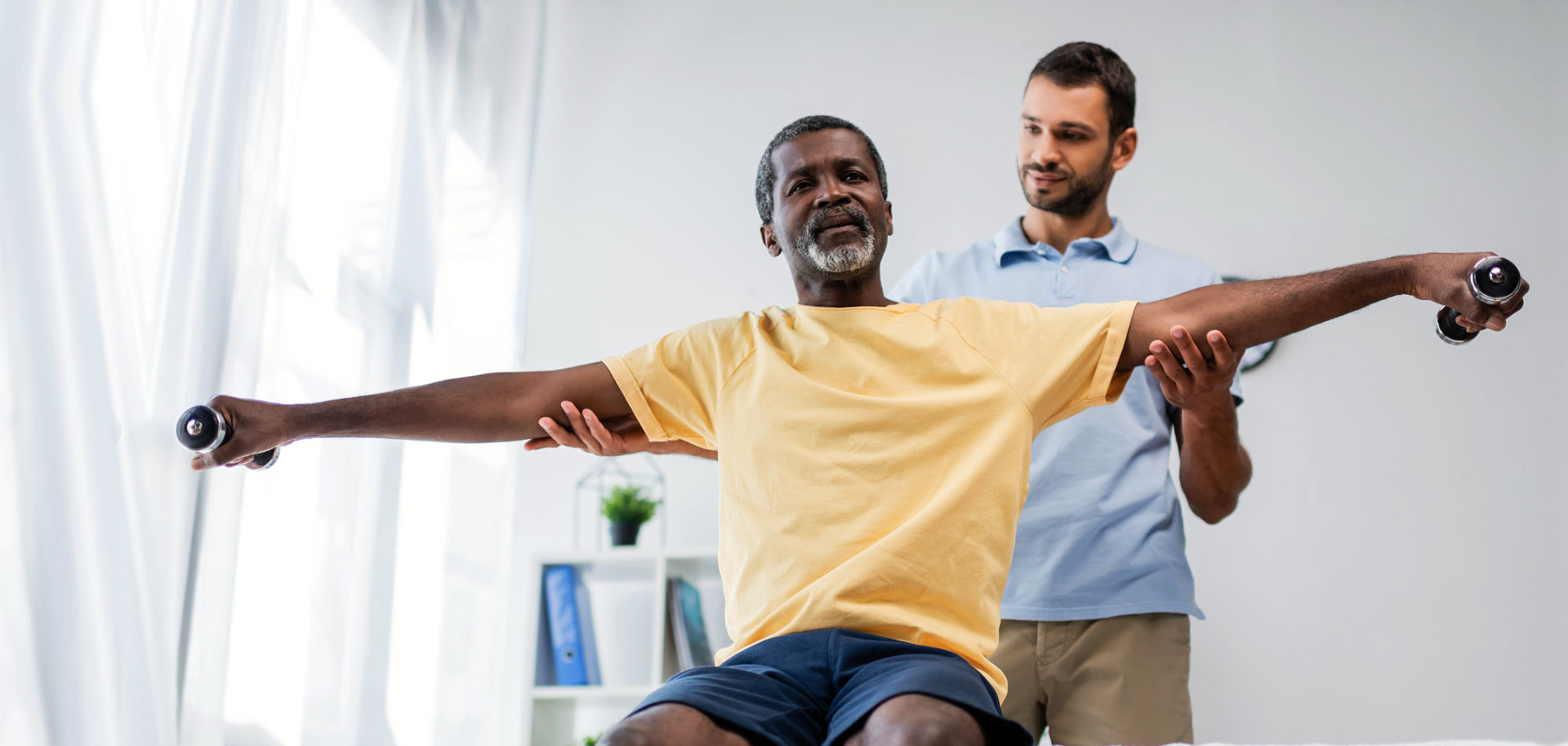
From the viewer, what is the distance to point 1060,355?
154cm

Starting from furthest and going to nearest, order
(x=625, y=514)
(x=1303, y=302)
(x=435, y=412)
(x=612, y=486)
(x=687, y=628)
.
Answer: (x=612, y=486)
(x=625, y=514)
(x=687, y=628)
(x=435, y=412)
(x=1303, y=302)

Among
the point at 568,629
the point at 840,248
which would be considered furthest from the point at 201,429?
the point at 568,629

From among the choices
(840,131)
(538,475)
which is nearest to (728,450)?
(840,131)

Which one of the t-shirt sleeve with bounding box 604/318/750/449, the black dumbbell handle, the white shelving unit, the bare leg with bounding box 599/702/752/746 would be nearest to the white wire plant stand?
the white shelving unit

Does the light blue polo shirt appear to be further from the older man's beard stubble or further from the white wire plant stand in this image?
the white wire plant stand

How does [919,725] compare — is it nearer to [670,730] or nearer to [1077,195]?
[670,730]

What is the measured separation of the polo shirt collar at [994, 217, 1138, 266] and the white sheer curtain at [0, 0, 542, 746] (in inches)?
49.4

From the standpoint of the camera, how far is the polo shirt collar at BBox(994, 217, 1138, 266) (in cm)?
219

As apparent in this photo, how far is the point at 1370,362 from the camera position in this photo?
9.63 ft

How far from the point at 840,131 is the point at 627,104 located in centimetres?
189

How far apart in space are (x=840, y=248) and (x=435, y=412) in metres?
0.59

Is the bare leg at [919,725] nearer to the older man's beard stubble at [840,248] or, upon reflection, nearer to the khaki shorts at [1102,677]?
the older man's beard stubble at [840,248]

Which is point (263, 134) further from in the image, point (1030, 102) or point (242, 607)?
point (1030, 102)

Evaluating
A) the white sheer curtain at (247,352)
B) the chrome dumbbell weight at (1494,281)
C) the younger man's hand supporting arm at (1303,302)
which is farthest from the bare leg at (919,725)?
the white sheer curtain at (247,352)
